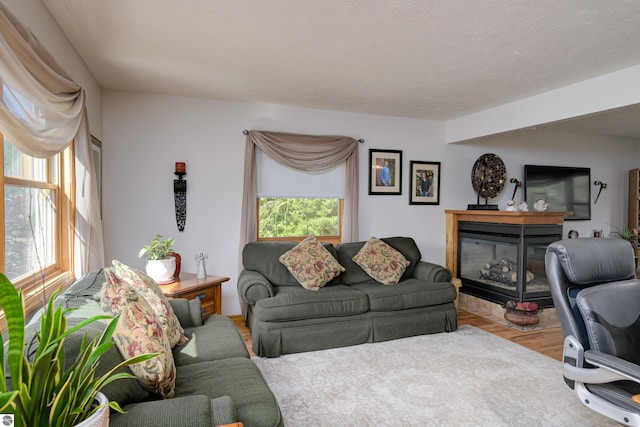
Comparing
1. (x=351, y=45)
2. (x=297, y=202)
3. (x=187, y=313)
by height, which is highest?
(x=351, y=45)

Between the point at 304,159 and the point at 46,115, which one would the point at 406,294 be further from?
the point at 46,115

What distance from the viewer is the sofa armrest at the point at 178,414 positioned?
1222 mm

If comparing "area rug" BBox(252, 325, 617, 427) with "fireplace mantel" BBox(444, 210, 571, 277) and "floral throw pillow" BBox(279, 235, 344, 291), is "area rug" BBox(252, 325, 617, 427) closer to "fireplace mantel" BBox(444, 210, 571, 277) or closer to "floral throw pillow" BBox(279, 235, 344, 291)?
"floral throw pillow" BBox(279, 235, 344, 291)

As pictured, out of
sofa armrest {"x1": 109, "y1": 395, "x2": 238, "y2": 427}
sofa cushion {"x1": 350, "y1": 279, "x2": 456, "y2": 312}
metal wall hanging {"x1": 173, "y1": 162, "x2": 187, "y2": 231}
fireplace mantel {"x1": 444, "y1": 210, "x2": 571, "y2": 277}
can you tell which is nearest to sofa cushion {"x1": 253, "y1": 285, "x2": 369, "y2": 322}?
sofa cushion {"x1": 350, "y1": 279, "x2": 456, "y2": 312}

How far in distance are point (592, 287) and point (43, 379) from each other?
243 cm

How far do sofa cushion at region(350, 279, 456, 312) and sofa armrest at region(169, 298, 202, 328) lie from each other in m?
1.65

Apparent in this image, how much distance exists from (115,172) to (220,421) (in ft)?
11.1

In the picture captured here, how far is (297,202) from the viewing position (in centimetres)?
467

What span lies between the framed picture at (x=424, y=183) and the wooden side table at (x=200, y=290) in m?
2.88

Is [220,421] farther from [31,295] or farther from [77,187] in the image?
[77,187]

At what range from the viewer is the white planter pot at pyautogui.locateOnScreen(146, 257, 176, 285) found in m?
3.27

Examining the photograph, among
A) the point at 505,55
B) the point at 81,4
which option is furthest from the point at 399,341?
the point at 81,4

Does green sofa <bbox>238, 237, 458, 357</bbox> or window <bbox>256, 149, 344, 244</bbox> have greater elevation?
window <bbox>256, 149, 344, 244</bbox>

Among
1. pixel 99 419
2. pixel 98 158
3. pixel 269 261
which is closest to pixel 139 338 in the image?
pixel 99 419
